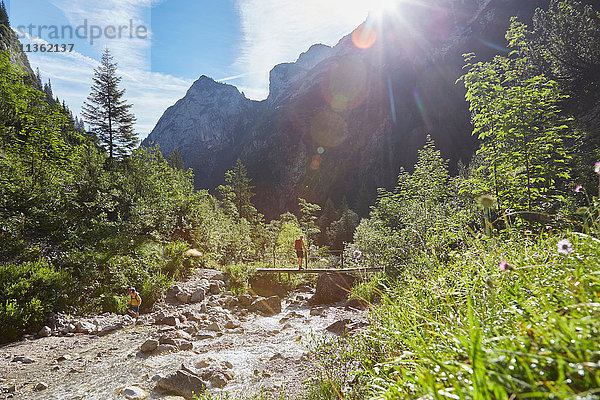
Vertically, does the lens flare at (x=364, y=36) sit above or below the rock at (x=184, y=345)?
above

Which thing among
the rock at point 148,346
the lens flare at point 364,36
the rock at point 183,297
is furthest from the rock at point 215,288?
the lens flare at point 364,36

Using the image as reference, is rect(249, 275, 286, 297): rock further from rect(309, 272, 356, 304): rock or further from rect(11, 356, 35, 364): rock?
rect(11, 356, 35, 364): rock

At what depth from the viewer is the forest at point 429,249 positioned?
1.43 m

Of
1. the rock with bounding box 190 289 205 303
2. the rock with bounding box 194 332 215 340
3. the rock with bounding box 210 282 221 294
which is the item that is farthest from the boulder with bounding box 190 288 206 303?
the rock with bounding box 194 332 215 340

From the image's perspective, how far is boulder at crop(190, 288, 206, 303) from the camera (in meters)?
10.8

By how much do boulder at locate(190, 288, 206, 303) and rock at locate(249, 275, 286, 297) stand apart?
327cm

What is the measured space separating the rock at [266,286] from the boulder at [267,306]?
2392 mm

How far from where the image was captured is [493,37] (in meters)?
90.9

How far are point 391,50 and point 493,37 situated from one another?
44453 mm

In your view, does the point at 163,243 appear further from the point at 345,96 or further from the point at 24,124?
the point at 345,96

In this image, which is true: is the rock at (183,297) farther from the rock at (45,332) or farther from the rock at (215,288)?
the rock at (45,332)

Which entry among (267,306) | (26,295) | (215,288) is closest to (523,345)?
(26,295)

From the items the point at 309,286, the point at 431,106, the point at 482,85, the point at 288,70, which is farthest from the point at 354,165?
the point at 288,70

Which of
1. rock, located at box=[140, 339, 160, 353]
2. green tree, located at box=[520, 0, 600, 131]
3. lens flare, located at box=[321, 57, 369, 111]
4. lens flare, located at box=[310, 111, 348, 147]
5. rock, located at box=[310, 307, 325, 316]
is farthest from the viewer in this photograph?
lens flare, located at box=[321, 57, 369, 111]
